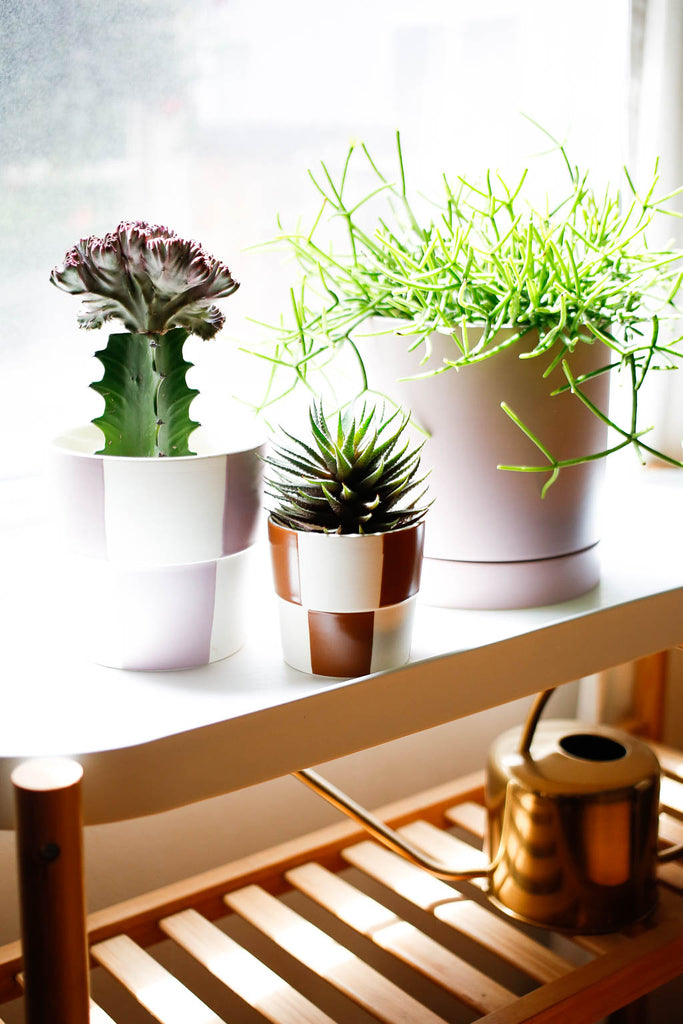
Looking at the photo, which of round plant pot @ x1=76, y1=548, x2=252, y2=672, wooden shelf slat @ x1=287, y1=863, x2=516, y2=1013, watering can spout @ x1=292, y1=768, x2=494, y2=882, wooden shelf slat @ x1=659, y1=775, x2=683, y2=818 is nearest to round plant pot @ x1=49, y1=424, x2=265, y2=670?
round plant pot @ x1=76, y1=548, x2=252, y2=672

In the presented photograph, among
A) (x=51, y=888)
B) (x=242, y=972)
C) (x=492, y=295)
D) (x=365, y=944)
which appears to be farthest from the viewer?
(x=365, y=944)

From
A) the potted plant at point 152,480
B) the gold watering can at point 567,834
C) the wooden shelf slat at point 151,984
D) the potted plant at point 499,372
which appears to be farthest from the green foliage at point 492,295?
the wooden shelf slat at point 151,984

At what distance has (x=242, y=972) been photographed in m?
0.78

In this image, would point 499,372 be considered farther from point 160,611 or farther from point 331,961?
point 331,961

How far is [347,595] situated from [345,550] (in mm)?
25

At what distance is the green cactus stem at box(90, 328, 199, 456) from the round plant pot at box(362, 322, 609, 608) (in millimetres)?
145

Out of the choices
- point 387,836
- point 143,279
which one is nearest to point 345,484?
point 143,279

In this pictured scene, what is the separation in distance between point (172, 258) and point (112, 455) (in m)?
0.11

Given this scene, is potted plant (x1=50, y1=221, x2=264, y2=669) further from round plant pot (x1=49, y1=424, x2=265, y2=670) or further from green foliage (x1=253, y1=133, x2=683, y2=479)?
green foliage (x1=253, y1=133, x2=683, y2=479)

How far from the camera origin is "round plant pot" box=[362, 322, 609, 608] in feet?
2.12

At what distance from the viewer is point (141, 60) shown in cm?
80

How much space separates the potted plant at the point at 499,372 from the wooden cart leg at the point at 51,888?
305mm

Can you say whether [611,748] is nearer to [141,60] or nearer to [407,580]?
[407,580]

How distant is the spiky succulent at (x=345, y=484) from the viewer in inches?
22.6
